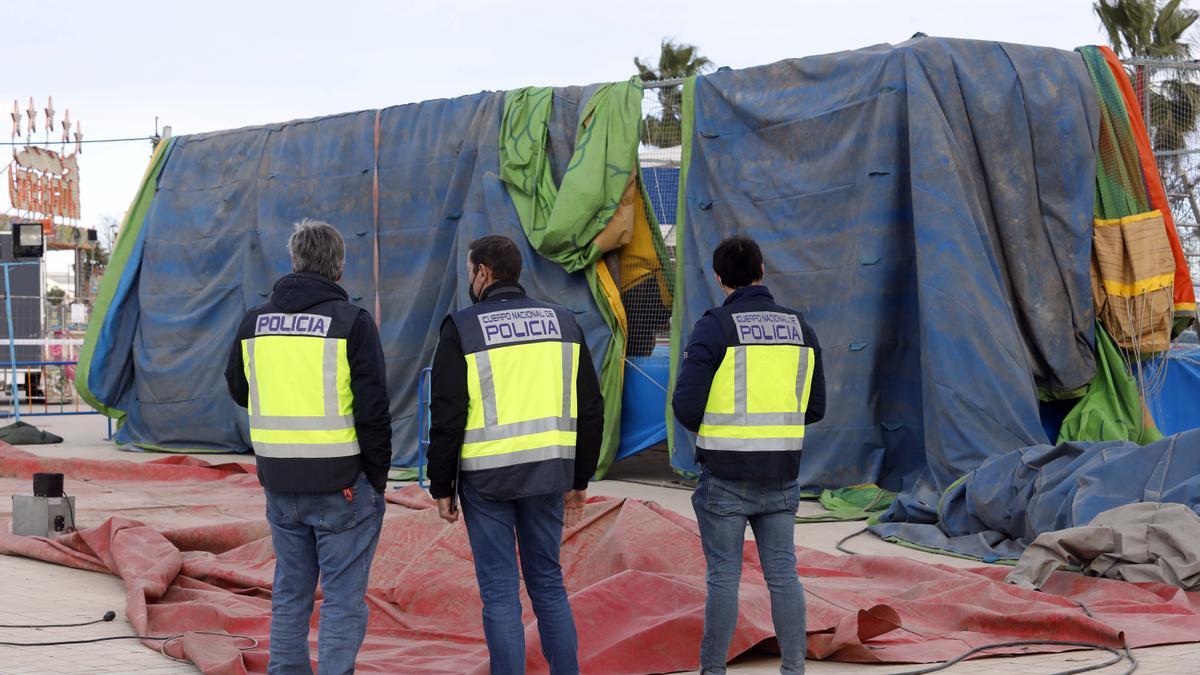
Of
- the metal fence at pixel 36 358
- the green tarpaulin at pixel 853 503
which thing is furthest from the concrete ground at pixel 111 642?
the metal fence at pixel 36 358

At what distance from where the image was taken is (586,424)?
4.67 meters

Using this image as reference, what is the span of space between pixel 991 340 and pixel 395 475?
554 centimetres

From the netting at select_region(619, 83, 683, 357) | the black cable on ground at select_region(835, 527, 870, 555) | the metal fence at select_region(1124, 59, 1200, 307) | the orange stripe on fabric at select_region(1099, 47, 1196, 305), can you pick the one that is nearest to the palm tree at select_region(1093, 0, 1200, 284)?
the metal fence at select_region(1124, 59, 1200, 307)

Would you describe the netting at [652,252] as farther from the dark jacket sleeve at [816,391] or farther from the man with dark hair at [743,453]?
the man with dark hair at [743,453]

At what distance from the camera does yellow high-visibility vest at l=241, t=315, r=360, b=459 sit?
4.39 m

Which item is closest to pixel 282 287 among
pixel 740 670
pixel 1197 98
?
pixel 740 670

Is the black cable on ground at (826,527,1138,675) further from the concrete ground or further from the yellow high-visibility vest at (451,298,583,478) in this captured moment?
the yellow high-visibility vest at (451,298,583,478)

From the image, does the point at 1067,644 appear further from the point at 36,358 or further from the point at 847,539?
the point at 36,358

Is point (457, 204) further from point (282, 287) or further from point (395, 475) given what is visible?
point (282, 287)

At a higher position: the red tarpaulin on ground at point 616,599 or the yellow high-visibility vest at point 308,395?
the yellow high-visibility vest at point 308,395

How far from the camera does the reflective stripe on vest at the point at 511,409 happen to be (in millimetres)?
4469

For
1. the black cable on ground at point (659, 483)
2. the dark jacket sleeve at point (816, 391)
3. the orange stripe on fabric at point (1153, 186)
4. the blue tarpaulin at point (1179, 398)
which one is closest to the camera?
the dark jacket sleeve at point (816, 391)

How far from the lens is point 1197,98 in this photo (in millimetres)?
14984

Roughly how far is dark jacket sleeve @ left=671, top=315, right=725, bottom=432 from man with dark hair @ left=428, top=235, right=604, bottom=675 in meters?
0.44
